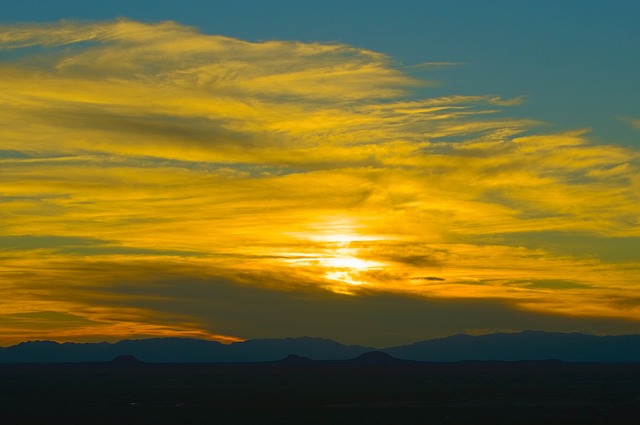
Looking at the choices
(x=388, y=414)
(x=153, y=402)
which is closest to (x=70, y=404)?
(x=153, y=402)

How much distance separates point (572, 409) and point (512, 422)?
18.6 metres

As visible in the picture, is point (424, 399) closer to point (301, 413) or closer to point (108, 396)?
point (301, 413)

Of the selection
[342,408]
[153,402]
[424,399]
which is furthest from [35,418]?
[424,399]

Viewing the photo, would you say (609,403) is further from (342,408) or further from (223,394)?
(223,394)

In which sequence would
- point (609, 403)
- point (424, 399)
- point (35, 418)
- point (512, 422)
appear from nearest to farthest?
point (512, 422), point (35, 418), point (609, 403), point (424, 399)

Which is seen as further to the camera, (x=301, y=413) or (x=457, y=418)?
(x=301, y=413)

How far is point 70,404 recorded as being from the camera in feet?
351

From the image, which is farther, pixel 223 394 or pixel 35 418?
pixel 223 394

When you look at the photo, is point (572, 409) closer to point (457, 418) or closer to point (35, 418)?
point (457, 418)

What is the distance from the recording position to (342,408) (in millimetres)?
95938

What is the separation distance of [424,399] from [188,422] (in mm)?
41630

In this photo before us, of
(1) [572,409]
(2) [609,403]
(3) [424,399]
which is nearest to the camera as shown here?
(1) [572,409]

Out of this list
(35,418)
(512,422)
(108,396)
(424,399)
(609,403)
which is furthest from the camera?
(108,396)

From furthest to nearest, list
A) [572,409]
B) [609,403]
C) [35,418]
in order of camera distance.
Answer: [609,403], [572,409], [35,418]
